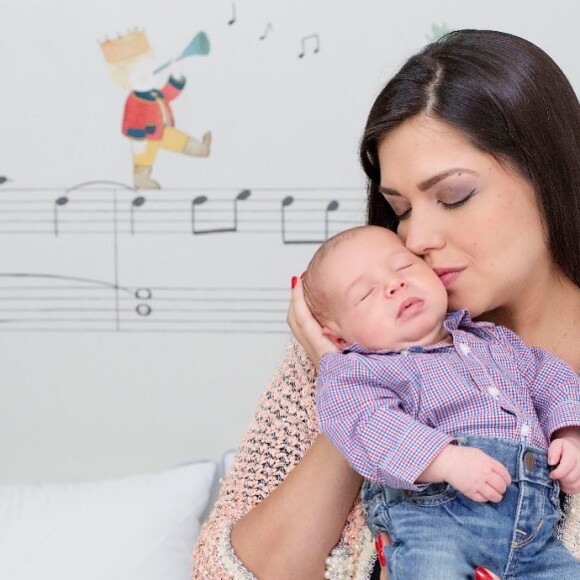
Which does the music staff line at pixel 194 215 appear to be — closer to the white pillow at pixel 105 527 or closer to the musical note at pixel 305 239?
the musical note at pixel 305 239

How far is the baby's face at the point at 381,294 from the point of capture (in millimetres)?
1470

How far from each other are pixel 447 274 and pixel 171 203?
3.99 feet

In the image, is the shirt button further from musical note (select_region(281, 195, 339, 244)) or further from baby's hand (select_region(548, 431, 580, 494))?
musical note (select_region(281, 195, 339, 244))

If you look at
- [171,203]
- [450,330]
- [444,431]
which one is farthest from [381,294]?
[171,203]

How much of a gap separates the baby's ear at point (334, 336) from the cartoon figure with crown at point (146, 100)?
1.14 meters

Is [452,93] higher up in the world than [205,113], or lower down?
higher up

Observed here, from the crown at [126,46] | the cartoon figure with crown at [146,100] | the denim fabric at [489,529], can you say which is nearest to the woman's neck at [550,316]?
the denim fabric at [489,529]

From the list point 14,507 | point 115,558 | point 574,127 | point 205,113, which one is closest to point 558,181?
point 574,127

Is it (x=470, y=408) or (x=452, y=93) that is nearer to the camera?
(x=470, y=408)

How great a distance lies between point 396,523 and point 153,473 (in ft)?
4.54

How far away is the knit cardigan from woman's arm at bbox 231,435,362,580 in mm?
33

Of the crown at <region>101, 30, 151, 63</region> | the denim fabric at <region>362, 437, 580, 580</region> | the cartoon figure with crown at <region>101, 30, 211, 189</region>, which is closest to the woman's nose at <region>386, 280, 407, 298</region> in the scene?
the denim fabric at <region>362, 437, 580, 580</region>

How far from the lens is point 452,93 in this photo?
1590mm

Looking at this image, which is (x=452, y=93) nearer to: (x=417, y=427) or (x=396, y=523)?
(x=417, y=427)
